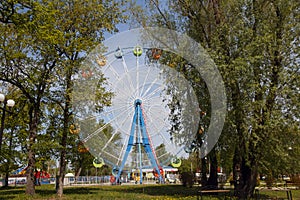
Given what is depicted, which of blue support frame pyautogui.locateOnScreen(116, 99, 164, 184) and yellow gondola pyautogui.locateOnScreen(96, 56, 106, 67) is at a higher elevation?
yellow gondola pyautogui.locateOnScreen(96, 56, 106, 67)

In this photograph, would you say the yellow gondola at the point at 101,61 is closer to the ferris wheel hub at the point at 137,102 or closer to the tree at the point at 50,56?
the tree at the point at 50,56

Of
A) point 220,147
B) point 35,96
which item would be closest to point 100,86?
point 35,96

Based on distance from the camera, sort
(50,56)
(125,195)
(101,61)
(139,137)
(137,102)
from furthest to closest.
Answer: (139,137) → (137,102) → (101,61) → (50,56) → (125,195)

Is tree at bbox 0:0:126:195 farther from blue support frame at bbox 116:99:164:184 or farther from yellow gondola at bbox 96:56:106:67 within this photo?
blue support frame at bbox 116:99:164:184

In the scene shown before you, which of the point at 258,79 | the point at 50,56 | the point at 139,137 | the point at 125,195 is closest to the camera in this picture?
the point at 258,79

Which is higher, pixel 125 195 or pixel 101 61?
pixel 101 61

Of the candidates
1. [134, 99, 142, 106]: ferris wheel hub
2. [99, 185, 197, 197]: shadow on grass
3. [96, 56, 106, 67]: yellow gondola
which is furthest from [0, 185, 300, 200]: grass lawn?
[96, 56, 106, 67]: yellow gondola

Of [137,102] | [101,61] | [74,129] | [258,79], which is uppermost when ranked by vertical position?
[101,61]

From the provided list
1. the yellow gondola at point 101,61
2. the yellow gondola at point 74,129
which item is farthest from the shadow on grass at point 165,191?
the yellow gondola at point 101,61

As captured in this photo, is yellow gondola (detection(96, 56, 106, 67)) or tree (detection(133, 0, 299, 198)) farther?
yellow gondola (detection(96, 56, 106, 67))

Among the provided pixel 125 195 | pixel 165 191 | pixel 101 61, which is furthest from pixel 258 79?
pixel 101 61

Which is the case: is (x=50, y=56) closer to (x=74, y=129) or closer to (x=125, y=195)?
(x=74, y=129)

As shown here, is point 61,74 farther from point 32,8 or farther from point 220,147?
point 220,147

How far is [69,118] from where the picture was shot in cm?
1750
